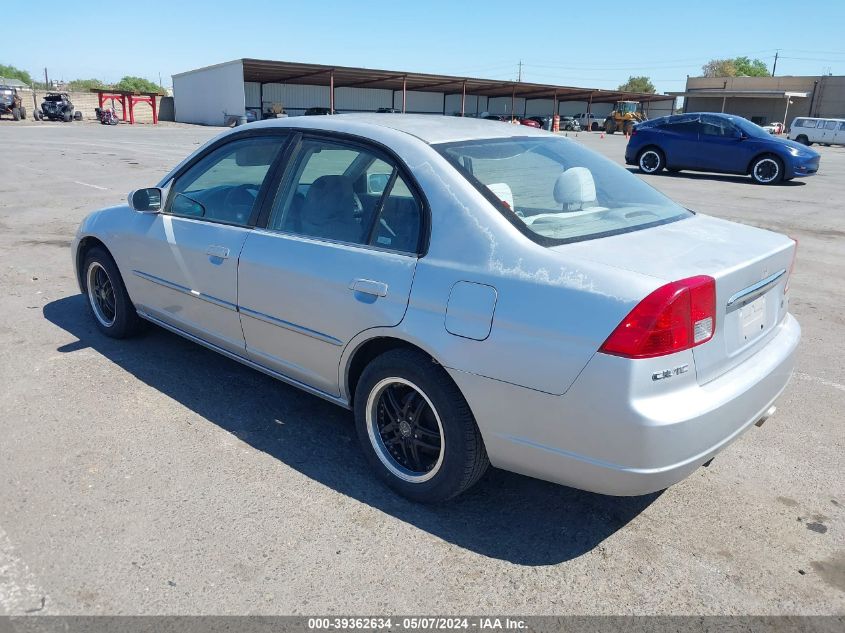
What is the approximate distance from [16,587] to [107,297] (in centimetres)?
288

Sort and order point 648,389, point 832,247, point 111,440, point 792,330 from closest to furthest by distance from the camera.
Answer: point 648,389 < point 792,330 < point 111,440 < point 832,247

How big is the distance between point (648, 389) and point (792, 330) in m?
1.30

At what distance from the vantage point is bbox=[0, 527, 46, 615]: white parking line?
241 centimetres

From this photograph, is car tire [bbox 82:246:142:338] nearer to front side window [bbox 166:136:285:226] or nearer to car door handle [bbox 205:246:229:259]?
front side window [bbox 166:136:285:226]

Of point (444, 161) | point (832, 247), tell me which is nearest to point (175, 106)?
point (832, 247)

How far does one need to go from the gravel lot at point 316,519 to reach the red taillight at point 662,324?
93 cm

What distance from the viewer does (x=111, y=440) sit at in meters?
3.59

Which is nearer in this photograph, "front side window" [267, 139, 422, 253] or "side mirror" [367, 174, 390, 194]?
"front side window" [267, 139, 422, 253]

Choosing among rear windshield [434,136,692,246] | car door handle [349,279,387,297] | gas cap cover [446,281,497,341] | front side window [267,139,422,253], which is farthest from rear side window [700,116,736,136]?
gas cap cover [446,281,497,341]

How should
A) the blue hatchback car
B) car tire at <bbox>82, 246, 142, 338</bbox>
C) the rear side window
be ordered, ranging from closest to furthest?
car tire at <bbox>82, 246, 142, 338</bbox> < the blue hatchback car < the rear side window

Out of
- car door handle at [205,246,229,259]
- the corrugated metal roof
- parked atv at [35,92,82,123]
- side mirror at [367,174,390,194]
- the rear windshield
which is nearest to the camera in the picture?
the rear windshield

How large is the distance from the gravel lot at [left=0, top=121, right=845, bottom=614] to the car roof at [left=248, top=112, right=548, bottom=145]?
162cm

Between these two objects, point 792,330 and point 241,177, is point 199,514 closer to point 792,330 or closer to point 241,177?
point 241,177

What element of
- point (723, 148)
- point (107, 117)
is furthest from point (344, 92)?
point (723, 148)
